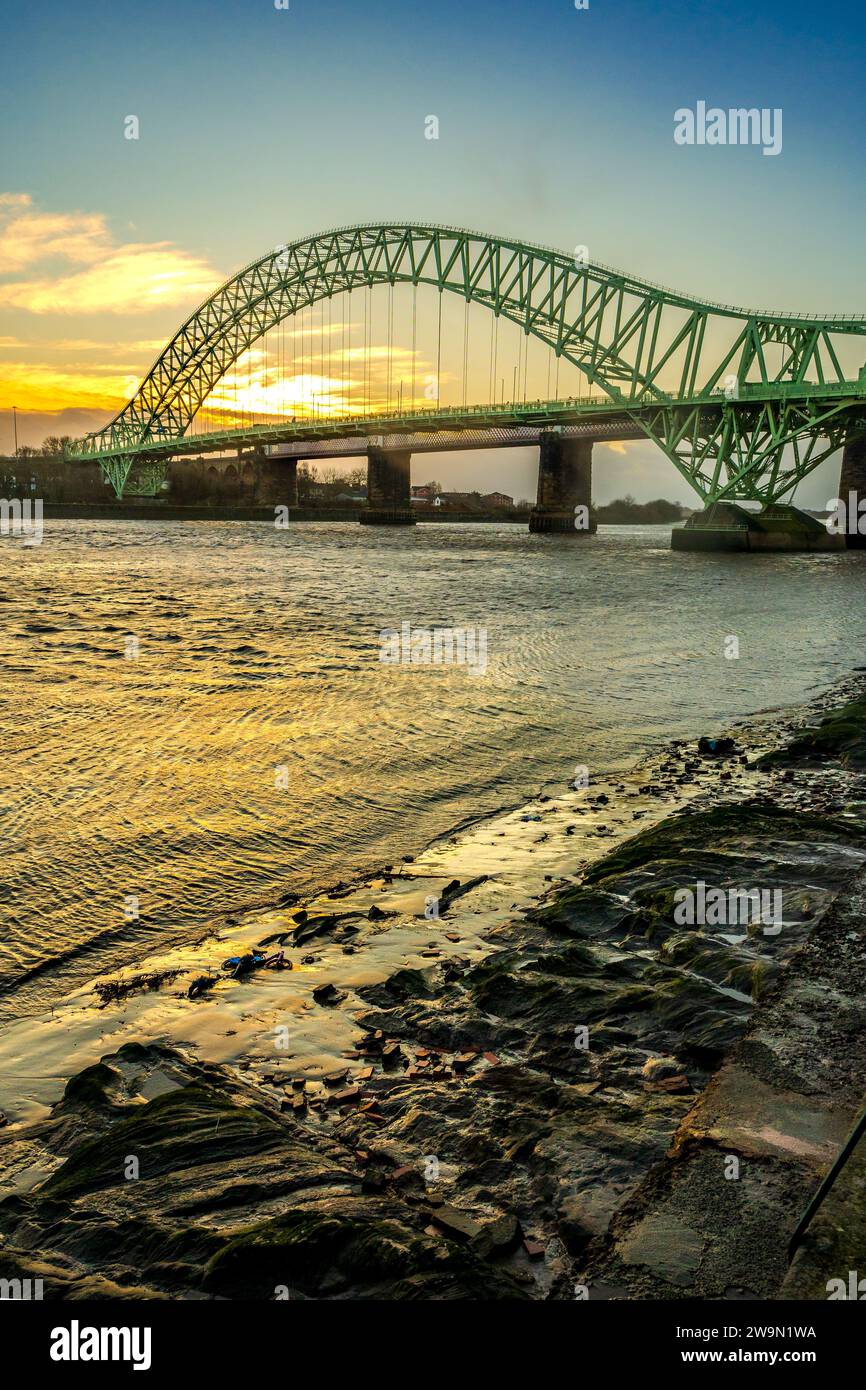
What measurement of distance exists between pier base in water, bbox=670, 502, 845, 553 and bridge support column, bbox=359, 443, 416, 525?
38321 mm

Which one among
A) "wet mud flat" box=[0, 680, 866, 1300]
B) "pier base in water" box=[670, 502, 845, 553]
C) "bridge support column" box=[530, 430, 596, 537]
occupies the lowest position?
"wet mud flat" box=[0, 680, 866, 1300]

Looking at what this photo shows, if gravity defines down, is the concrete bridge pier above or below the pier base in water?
above

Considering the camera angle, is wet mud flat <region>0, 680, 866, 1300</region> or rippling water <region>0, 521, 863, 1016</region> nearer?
wet mud flat <region>0, 680, 866, 1300</region>

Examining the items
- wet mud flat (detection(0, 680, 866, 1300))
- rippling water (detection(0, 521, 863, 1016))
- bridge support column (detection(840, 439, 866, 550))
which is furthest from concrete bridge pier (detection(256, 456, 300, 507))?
wet mud flat (detection(0, 680, 866, 1300))

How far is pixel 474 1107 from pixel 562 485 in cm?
9097

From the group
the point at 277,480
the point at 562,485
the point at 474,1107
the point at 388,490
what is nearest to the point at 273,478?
the point at 277,480

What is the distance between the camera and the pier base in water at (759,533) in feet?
215

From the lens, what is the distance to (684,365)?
7275 centimetres

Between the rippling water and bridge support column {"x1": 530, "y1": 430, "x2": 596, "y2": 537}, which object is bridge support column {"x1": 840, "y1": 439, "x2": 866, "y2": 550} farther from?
the rippling water

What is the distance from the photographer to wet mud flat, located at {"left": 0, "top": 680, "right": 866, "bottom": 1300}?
2367mm

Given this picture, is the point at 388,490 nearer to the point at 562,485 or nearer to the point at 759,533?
the point at 562,485

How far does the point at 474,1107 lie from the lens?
126 inches

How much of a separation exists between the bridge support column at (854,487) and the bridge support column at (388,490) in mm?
42266
